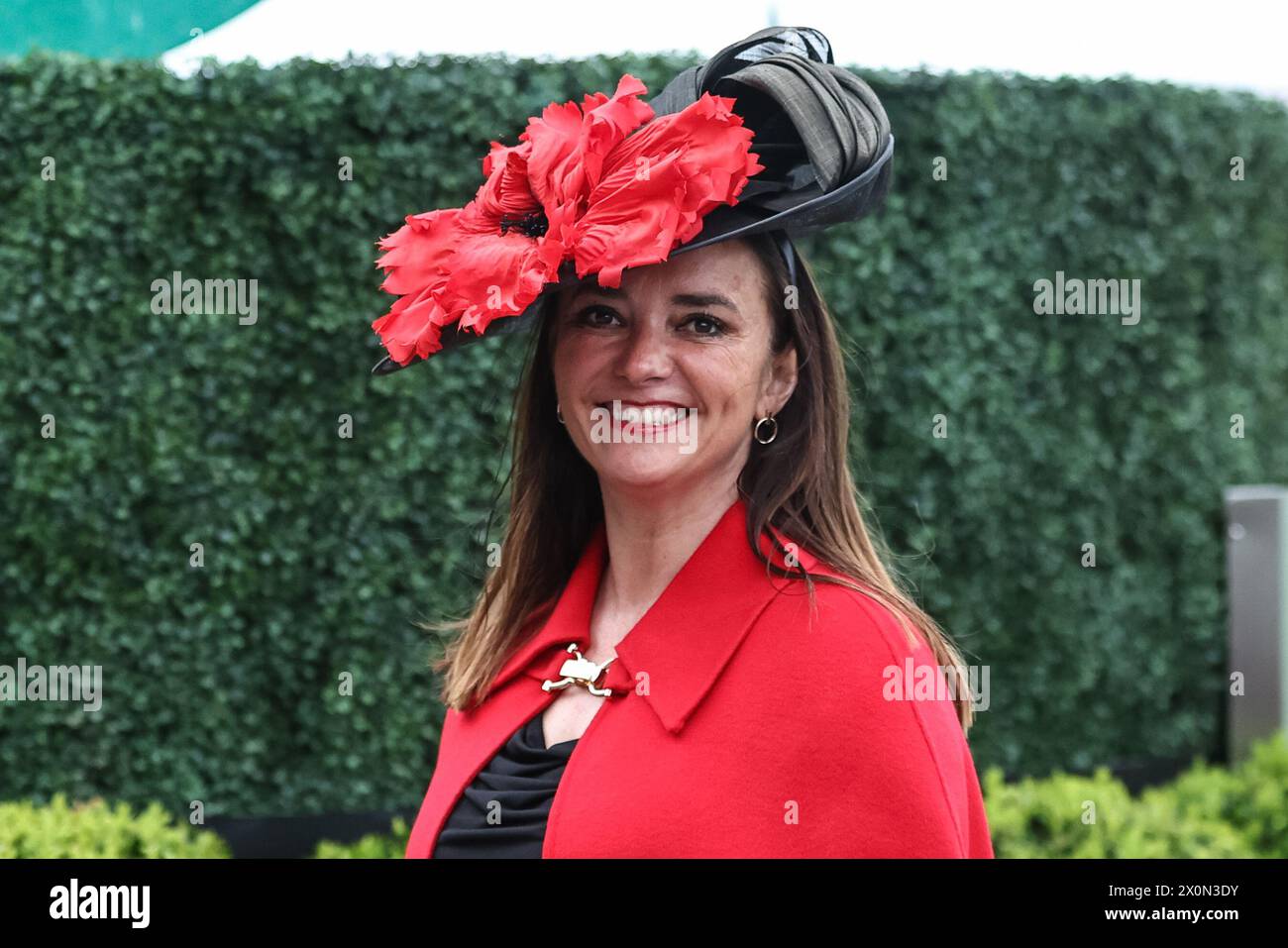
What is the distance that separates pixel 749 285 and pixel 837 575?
1.39ft

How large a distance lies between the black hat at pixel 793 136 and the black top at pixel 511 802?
608 millimetres

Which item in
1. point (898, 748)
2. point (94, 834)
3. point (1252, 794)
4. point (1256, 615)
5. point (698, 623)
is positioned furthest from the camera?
point (1256, 615)

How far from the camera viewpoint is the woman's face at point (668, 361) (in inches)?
68.5

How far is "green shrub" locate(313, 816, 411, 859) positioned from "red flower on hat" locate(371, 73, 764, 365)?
293cm

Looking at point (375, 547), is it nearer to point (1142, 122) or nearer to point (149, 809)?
point (149, 809)

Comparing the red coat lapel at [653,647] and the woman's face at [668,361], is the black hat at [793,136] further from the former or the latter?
the red coat lapel at [653,647]

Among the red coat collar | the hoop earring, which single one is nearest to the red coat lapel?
the red coat collar

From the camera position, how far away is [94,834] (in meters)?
4.13

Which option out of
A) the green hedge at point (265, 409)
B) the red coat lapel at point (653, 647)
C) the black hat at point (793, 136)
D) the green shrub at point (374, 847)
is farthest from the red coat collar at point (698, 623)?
the green shrub at point (374, 847)

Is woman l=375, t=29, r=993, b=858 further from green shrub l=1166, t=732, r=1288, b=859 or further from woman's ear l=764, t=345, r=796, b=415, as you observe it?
green shrub l=1166, t=732, r=1288, b=859

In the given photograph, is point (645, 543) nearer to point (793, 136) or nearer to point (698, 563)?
point (698, 563)

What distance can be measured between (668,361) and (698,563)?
0.30 metres

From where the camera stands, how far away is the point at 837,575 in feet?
5.73

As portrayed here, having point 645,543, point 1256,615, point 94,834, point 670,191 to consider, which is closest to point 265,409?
point 94,834
